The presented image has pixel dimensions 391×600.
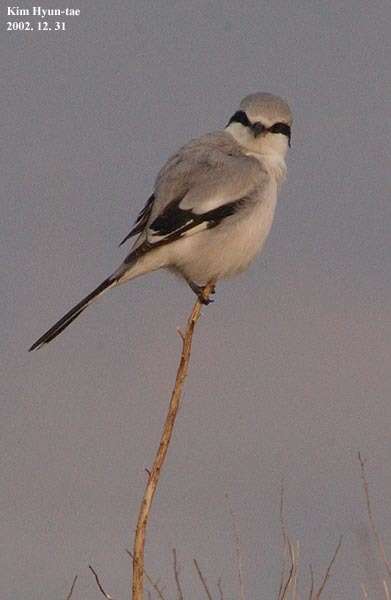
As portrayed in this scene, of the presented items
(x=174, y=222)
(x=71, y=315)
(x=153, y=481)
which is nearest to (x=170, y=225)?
(x=174, y=222)

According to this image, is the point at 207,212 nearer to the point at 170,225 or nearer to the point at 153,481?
the point at 170,225

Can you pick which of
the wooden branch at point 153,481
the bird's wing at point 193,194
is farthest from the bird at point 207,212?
the wooden branch at point 153,481

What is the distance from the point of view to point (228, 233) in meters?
4.89

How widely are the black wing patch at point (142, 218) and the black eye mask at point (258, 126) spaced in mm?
621

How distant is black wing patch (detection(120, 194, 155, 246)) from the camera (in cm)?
491

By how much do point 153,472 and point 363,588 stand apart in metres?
0.88

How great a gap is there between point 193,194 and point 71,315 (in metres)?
0.71

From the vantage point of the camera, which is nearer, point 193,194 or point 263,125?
point 193,194

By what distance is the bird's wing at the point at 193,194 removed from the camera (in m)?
4.73

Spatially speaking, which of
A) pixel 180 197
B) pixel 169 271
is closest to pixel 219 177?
pixel 180 197

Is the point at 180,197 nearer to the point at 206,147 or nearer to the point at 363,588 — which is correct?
the point at 206,147

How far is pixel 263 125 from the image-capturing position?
17.1 ft

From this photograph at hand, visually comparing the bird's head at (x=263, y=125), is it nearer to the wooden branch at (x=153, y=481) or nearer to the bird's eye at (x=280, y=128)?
the bird's eye at (x=280, y=128)

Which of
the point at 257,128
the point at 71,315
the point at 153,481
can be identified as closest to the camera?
the point at 153,481
